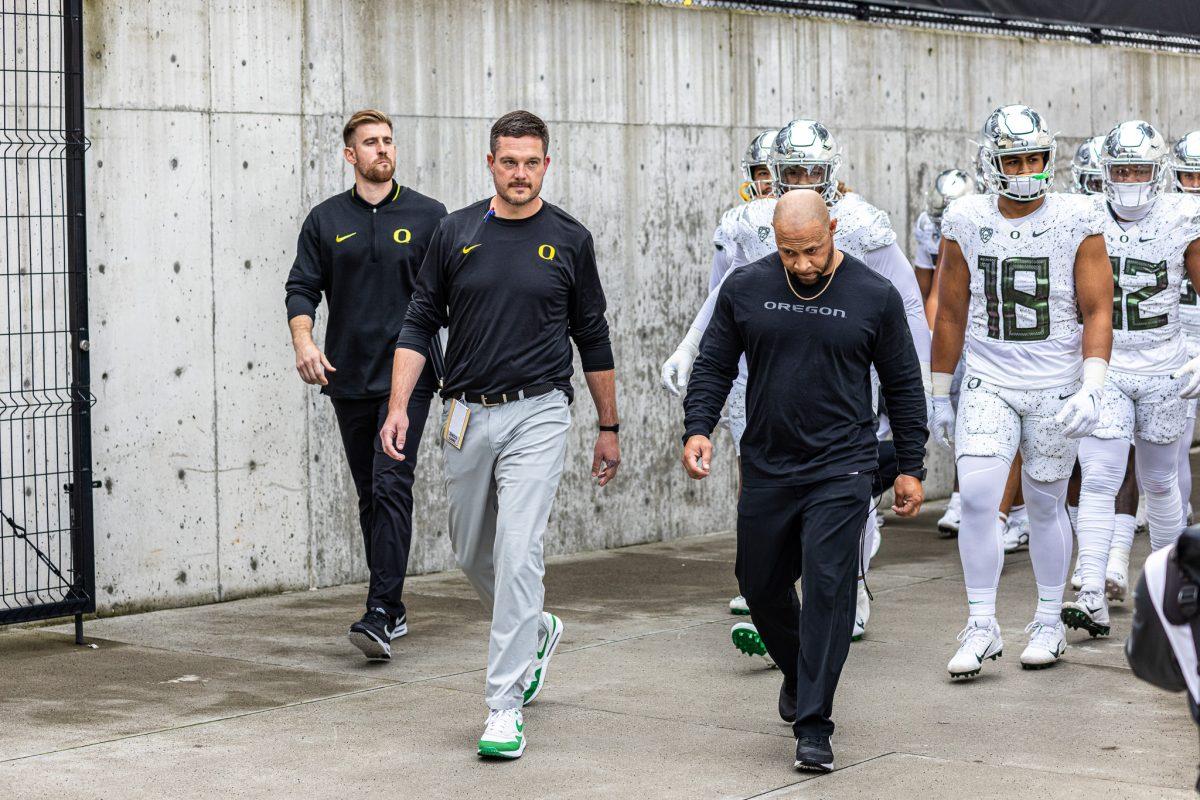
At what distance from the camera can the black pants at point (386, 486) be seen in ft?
24.2

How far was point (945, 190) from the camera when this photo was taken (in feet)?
36.8

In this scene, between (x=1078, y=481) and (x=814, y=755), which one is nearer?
(x=814, y=755)

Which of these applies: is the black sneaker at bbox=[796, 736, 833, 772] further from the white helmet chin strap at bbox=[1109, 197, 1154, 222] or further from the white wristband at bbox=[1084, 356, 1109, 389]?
the white helmet chin strap at bbox=[1109, 197, 1154, 222]

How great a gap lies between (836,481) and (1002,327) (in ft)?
5.35

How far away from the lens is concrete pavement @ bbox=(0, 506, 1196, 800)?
5.56 meters

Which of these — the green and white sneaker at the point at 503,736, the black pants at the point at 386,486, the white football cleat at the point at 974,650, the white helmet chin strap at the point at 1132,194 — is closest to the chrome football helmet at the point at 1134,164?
the white helmet chin strap at the point at 1132,194

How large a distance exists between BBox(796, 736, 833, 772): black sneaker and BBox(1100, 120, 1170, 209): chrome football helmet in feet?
11.1

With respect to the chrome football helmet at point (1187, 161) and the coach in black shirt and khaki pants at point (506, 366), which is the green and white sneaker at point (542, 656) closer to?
the coach in black shirt and khaki pants at point (506, 366)


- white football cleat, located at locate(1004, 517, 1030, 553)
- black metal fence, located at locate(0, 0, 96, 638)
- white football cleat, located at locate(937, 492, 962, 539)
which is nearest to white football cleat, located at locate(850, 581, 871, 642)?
white football cleat, located at locate(1004, 517, 1030, 553)

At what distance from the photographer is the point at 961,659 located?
22.5ft

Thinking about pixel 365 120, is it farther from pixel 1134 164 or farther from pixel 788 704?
pixel 1134 164

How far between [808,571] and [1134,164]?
10.2 feet

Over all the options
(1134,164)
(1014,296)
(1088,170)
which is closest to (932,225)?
(1088,170)

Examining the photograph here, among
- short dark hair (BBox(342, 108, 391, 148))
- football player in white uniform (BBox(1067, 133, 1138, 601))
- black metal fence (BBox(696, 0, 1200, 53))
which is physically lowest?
football player in white uniform (BBox(1067, 133, 1138, 601))
